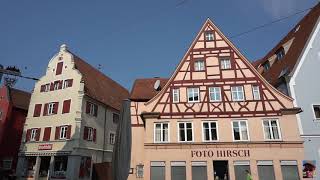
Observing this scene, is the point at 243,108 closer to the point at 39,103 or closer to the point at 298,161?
the point at 298,161

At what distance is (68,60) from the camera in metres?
35.6

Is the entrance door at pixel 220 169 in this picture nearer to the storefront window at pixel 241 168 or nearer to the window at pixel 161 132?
the storefront window at pixel 241 168

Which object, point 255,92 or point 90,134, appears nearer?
point 255,92

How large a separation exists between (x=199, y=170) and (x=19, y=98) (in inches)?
1173

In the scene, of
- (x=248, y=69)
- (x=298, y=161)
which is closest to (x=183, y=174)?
(x=298, y=161)

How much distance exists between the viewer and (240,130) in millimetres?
22172

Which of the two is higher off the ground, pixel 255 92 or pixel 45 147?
pixel 255 92

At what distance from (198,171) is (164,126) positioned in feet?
14.5

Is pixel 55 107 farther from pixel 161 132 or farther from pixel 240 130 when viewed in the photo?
pixel 240 130

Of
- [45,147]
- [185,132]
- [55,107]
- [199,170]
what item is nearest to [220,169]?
[199,170]

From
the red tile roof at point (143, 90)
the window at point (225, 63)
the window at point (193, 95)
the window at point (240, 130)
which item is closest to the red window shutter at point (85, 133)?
the red tile roof at point (143, 90)

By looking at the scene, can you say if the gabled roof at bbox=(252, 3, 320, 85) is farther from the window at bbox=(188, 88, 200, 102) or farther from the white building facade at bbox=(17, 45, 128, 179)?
the white building facade at bbox=(17, 45, 128, 179)

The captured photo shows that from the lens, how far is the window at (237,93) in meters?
23.2

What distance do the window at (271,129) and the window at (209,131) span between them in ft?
12.5
